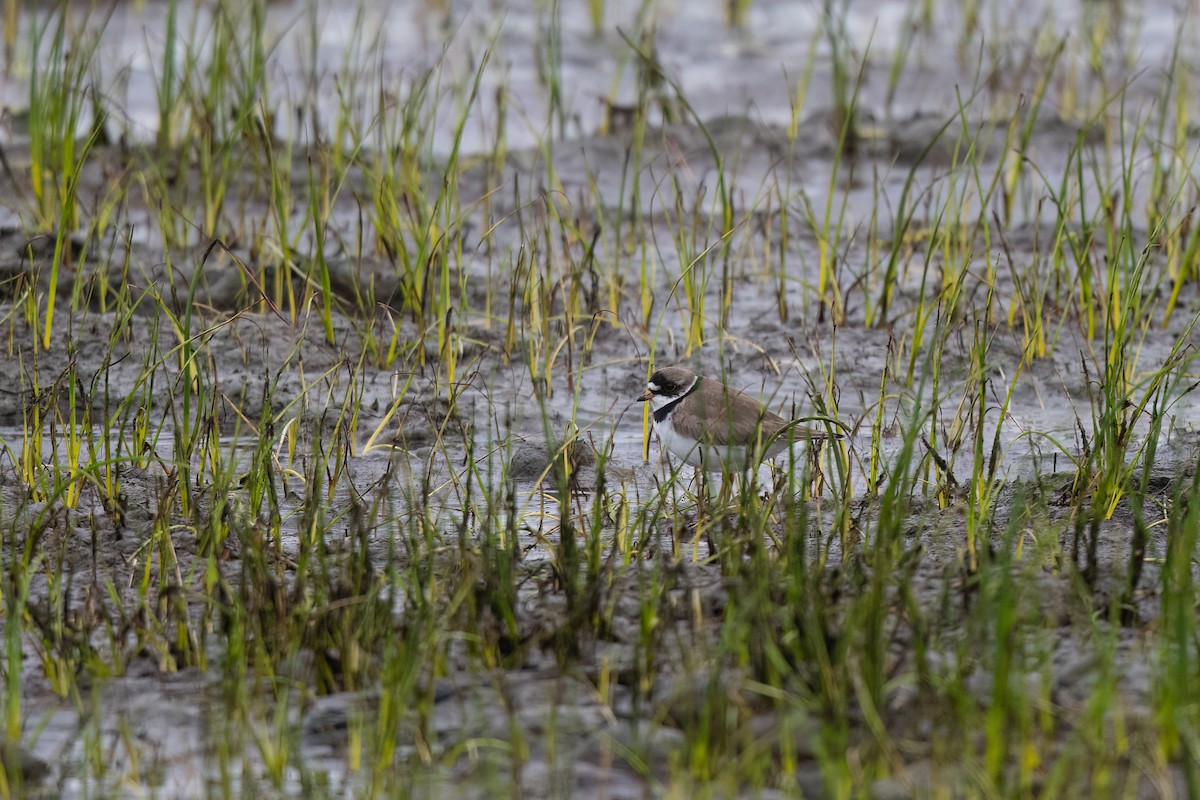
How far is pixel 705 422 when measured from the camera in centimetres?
417

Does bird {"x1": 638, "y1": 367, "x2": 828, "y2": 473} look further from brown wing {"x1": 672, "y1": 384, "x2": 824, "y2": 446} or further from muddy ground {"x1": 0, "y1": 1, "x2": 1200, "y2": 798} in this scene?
muddy ground {"x1": 0, "y1": 1, "x2": 1200, "y2": 798}

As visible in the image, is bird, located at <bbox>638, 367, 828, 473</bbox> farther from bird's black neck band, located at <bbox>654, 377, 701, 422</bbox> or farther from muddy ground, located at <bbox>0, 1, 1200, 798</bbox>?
muddy ground, located at <bbox>0, 1, 1200, 798</bbox>

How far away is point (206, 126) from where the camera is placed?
6578 mm

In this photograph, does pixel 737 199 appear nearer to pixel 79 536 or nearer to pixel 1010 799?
pixel 79 536

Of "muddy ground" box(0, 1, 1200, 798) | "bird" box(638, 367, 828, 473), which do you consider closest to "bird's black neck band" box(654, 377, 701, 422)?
"bird" box(638, 367, 828, 473)

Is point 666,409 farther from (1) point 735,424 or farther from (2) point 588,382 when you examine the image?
(2) point 588,382

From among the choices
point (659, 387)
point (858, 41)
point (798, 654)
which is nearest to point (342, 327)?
point (659, 387)

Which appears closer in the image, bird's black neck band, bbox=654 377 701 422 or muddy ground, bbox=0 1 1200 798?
muddy ground, bbox=0 1 1200 798

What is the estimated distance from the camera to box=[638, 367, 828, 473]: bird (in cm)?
440

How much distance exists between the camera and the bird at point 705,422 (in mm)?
4398

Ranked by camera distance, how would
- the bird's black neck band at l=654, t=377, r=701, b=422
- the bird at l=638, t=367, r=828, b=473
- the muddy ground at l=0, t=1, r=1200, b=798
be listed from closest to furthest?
1. the muddy ground at l=0, t=1, r=1200, b=798
2. the bird at l=638, t=367, r=828, b=473
3. the bird's black neck band at l=654, t=377, r=701, b=422

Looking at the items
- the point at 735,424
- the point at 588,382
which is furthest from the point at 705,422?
the point at 588,382

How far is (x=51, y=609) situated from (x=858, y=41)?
27.9 ft

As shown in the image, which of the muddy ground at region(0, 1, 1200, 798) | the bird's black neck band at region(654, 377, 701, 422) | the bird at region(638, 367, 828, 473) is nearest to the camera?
the muddy ground at region(0, 1, 1200, 798)
